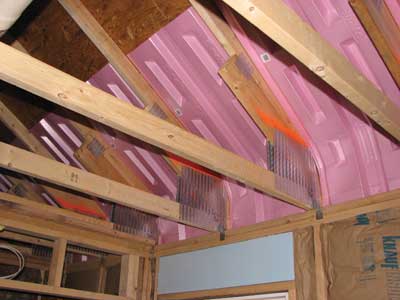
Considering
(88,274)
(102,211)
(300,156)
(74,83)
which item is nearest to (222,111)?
(300,156)

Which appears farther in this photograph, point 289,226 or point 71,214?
point 71,214

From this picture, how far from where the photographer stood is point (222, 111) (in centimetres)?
305

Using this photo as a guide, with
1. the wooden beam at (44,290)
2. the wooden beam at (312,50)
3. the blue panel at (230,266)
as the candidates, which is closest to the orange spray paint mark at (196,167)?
the blue panel at (230,266)

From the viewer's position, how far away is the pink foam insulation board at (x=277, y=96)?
2.39m

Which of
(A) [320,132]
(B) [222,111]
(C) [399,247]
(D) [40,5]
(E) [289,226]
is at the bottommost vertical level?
(C) [399,247]

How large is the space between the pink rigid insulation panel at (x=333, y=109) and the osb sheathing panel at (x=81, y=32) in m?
0.51

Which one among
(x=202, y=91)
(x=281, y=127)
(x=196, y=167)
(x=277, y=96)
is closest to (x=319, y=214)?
(x=281, y=127)

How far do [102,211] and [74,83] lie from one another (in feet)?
7.74

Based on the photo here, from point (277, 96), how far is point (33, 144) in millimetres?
2278

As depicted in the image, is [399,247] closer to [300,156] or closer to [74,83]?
[300,156]

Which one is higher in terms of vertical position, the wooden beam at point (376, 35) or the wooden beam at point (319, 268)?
the wooden beam at point (376, 35)

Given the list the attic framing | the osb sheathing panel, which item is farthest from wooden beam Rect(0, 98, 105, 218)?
the osb sheathing panel

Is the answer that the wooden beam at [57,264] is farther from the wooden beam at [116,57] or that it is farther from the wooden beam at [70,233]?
the wooden beam at [116,57]

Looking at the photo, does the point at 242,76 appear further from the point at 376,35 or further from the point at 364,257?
the point at 364,257
